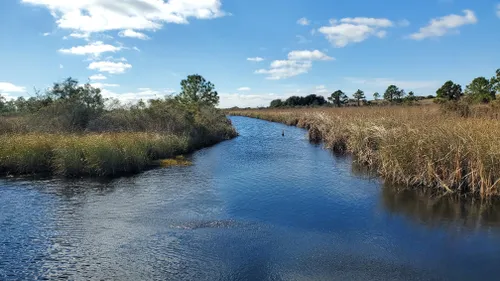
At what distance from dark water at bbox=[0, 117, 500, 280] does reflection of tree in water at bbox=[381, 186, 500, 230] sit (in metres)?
0.05

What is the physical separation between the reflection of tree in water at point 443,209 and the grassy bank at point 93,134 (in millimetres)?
13257

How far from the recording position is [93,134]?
24625 mm

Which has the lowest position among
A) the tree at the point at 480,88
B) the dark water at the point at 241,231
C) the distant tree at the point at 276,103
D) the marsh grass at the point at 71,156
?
the dark water at the point at 241,231

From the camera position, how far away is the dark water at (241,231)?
789cm

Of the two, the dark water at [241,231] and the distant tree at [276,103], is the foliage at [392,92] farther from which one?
the dark water at [241,231]

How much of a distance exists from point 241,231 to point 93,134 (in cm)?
1813

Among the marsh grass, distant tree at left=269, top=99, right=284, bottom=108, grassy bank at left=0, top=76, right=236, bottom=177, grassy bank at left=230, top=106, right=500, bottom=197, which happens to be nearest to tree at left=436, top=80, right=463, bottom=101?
grassy bank at left=0, top=76, right=236, bottom=177

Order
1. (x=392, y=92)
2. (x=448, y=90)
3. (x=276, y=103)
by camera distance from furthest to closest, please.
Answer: (x=276, y=103) → (x=392, y=92) → (x=448, y=90)

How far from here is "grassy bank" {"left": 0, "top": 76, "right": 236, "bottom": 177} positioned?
18.5 metres

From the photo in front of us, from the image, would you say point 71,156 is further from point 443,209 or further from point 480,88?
point 480,88

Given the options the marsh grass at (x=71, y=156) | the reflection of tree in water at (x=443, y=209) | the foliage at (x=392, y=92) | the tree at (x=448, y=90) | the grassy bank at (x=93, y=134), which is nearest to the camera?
the reflection of tree in water at (x=443, y=209)

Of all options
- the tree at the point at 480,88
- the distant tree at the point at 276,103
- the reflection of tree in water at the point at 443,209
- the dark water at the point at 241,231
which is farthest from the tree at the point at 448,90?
the distant tree at the point at 276,103

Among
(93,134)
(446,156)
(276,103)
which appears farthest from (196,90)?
(276,103)

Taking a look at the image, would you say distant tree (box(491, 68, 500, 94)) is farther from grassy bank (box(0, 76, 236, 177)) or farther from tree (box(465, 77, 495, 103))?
grassy bank (box(0, 76, 236, 177))
